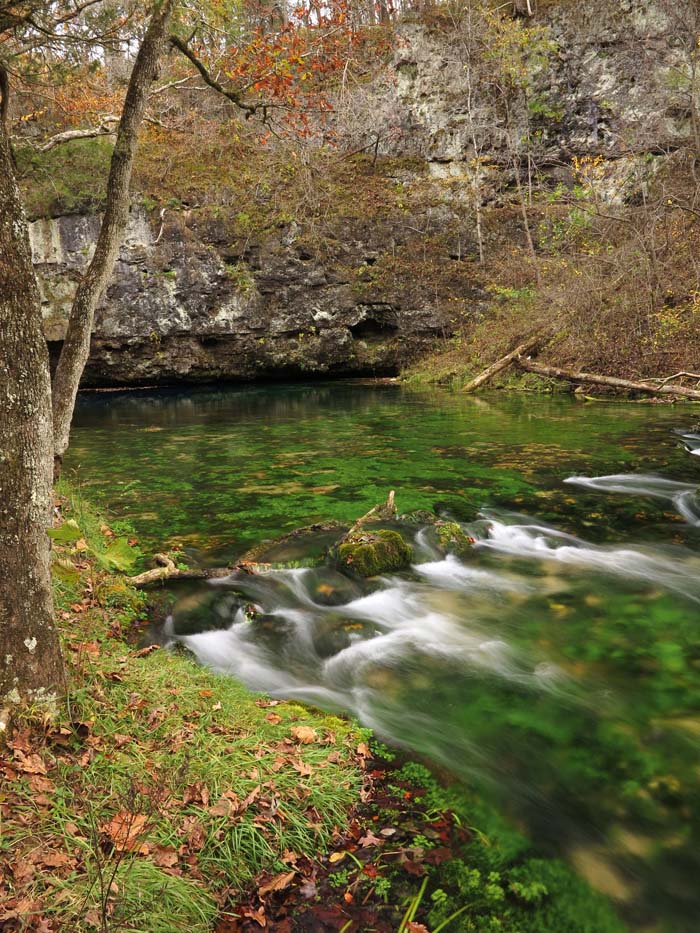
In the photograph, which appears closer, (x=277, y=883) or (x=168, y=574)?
(x=277, y=883)

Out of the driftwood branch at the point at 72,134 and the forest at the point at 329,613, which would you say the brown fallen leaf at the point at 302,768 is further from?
the driftwood branch at the point at 72,134

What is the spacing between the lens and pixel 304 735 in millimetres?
3338

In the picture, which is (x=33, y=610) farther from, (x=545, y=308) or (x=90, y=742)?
(x=545, y=308)

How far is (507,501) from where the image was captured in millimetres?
8062

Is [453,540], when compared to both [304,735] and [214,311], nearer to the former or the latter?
[304,735]

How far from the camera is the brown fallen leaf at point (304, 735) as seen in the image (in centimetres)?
331

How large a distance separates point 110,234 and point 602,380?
14.9 meters

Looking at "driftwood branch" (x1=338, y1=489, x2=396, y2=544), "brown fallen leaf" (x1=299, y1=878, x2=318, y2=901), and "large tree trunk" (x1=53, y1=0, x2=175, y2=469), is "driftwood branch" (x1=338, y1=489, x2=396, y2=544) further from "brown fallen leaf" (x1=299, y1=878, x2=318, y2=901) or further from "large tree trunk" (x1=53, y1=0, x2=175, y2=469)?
"brown fallen leaf" (x1=299, y1=878, x2=318, y2=901)

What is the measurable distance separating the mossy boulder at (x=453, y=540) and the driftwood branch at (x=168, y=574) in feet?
7.83

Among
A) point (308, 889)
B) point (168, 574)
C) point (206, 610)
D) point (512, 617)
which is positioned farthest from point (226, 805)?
point (512, 617)

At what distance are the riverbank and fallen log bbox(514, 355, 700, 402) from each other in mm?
13325

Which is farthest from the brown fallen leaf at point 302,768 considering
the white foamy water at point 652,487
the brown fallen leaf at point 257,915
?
the white foamy water at point 652,487

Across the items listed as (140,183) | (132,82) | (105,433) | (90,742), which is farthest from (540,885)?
(140,183)

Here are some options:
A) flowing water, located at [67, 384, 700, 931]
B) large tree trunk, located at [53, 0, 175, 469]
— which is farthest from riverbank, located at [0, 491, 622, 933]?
large tree trunk, located at [53, 0, 175, 469]
